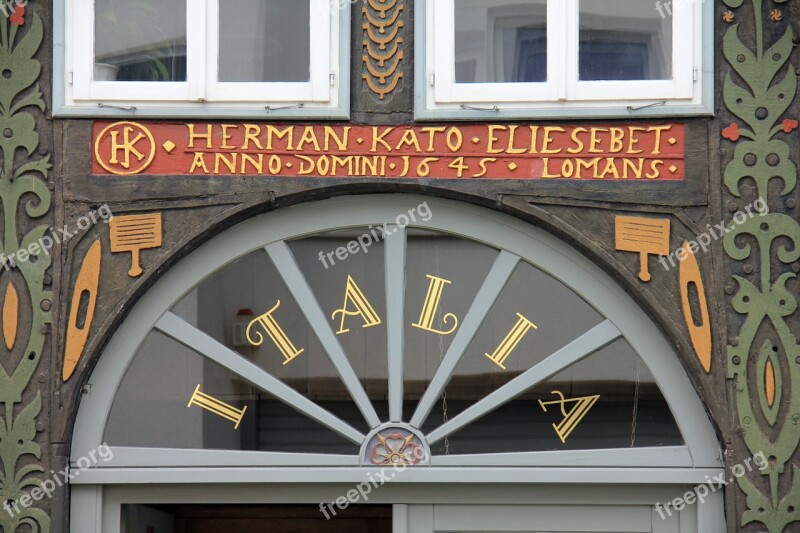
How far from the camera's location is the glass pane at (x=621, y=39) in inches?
316

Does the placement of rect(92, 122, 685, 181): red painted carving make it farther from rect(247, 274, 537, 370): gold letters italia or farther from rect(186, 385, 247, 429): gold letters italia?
rect(186, 385, 247, 429): gold letters italia

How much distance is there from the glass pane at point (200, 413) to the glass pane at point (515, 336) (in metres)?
0.56

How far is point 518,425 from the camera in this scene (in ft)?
25.9

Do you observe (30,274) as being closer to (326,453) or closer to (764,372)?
(326,453)

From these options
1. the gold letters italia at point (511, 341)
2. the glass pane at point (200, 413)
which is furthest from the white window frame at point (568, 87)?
the glass pane at point (200, 413)

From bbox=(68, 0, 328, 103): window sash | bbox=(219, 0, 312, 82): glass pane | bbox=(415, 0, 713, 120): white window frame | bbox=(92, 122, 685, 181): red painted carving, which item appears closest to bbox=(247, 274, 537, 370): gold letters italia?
bbox=(92, 122, 685, 181): red painted carving

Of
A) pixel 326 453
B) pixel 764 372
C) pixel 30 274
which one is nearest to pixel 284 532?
pixel 326 453

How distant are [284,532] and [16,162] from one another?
2.71 meters

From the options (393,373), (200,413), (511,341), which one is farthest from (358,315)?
(200,413)

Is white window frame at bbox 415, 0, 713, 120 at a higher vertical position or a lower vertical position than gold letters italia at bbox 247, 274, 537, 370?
higher

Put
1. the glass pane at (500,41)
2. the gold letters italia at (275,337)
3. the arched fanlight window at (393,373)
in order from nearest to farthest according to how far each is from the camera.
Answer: the arched fanlight window at (393,373)
the gold letters italia at (275,337)
the glass pane at (500,41)

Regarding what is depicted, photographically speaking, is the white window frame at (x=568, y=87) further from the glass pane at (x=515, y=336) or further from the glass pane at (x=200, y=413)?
the glass pane at (x=200, y=413)

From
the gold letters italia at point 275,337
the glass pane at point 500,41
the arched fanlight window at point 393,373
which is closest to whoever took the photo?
the arched fanlight window at point 393,373

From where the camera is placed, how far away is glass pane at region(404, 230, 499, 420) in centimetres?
796
